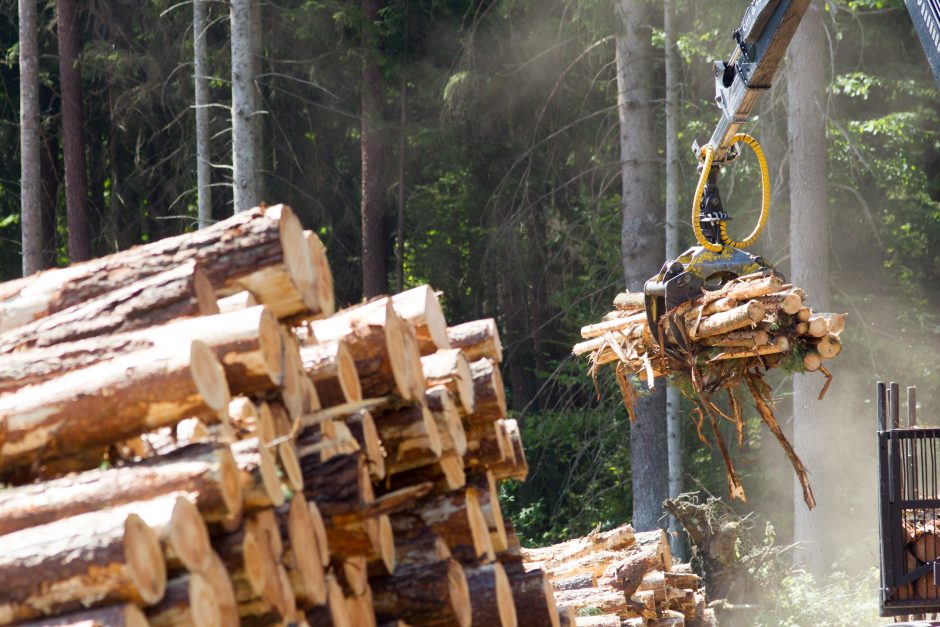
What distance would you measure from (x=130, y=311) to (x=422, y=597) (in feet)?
5.66

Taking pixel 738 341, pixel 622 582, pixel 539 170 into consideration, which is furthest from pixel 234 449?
pixel 539 170

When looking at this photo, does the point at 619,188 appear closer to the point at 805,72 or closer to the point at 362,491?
the point at 805,72

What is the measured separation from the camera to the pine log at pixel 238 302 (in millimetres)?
4570

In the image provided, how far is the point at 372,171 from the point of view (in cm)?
1988

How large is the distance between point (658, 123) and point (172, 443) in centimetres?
1659

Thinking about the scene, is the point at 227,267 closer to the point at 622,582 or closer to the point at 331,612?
the point at 331,612

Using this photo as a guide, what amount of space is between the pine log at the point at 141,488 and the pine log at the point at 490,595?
5.65 feet

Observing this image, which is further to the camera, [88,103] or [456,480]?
[88,103]

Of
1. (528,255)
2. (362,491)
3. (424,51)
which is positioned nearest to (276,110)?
(424,51)

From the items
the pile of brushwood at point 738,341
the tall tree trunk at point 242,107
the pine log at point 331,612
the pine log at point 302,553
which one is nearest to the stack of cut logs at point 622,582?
the pile of brushwood at point 738,341

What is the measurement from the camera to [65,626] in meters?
3.62

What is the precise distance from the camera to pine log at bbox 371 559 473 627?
17.0 feet

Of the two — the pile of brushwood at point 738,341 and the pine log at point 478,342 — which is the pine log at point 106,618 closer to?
the pine log at point 478,342

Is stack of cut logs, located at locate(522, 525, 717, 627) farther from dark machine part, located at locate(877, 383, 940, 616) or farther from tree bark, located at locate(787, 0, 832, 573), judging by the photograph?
tree bark, located at locate(787, 0, 832, 573)
